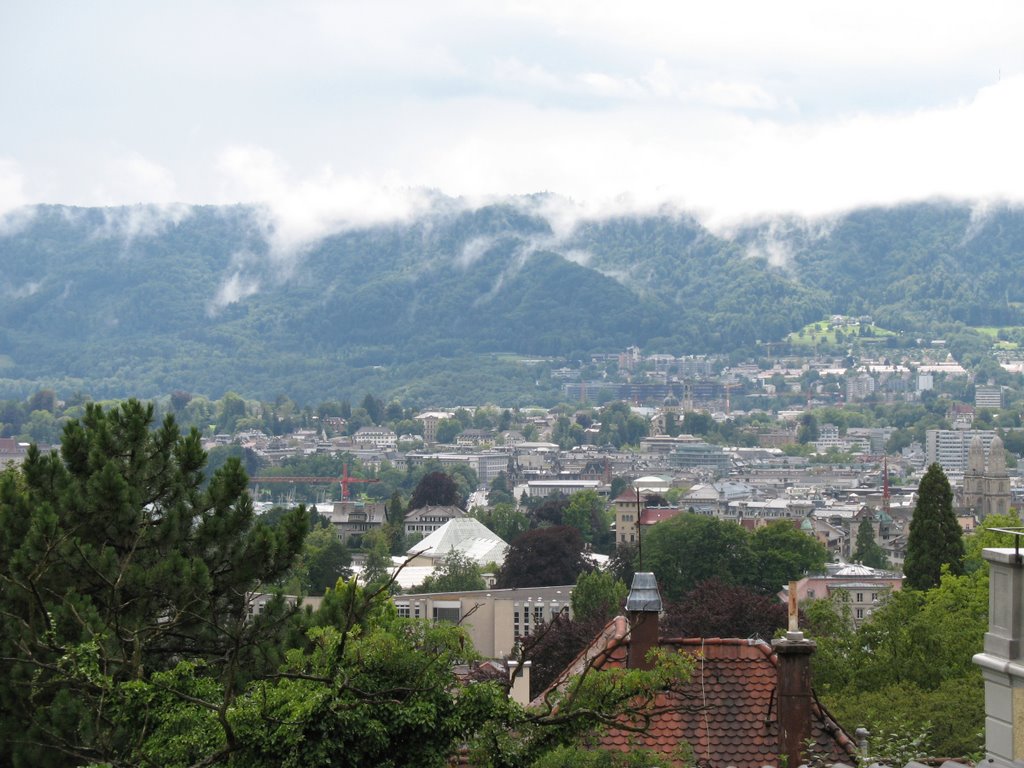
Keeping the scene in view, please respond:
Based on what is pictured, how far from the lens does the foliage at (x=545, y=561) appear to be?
2665 inches

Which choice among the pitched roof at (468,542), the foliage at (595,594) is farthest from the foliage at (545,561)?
the pitched roof at (468,542)

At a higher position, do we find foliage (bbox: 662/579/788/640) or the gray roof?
the gray roof

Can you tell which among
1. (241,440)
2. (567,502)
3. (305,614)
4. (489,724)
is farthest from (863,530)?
(241,440)

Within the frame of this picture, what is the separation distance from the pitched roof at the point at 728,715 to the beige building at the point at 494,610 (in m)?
40.6

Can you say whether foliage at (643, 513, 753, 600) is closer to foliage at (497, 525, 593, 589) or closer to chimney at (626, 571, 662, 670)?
foliage at (497, 525, 593, 589)

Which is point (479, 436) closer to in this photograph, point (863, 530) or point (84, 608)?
point (863, 530)

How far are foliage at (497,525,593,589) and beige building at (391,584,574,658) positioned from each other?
8.08m

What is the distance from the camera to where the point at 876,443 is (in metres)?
193

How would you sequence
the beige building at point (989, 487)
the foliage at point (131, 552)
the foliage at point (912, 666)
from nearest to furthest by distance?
1. the foliage at point (131, 552)
2. the foliage at point (912, 666)
3. the beige building at point (989, 487)

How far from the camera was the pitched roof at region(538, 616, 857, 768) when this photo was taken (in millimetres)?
12445

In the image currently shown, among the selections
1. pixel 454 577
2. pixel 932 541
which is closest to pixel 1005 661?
pixel 932 541

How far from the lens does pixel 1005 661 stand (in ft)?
26.3

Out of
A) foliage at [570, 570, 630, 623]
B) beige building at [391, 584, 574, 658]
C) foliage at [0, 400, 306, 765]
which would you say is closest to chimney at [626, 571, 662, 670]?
foliage at [0, 400, 306, 765]

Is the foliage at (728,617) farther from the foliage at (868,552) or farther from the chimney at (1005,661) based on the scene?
the foliage at (868,552)
